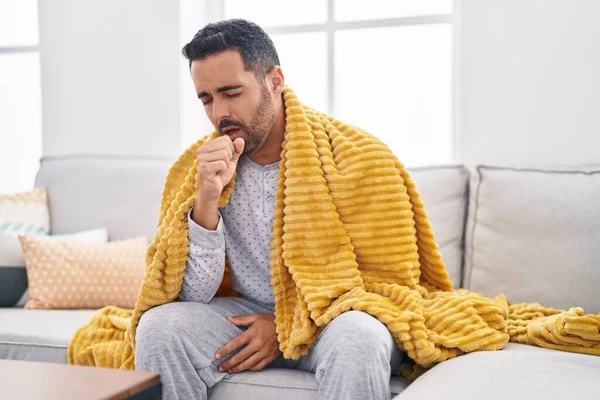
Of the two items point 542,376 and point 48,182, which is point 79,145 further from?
point 542,376

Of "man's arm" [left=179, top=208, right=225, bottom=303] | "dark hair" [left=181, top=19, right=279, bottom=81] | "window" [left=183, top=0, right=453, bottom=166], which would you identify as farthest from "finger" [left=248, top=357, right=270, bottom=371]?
"window" [left=183, top=0, right=453, bottom=166]

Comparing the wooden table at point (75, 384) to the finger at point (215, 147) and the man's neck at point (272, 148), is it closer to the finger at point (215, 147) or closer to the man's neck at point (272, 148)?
the finger at point (215, 147)

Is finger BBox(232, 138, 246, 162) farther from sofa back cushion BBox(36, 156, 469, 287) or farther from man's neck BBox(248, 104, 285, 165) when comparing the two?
sofa back cushion BBox(36, 156, 469, 287)

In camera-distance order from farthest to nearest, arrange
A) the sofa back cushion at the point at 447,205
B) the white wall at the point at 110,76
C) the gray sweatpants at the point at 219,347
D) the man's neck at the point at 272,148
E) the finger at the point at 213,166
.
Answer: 1. the white wall at the point at 110,76
2. the sofa back cushion at the point at 447,205
3. the man's neck at the point at 272,148
4. the finger at the point at 213,166
5. the gray sweatpants at the point at 219,347

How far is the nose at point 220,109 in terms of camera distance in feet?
5.96

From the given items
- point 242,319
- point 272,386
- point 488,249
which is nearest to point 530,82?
point 488,249

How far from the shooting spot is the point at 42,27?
314 cm

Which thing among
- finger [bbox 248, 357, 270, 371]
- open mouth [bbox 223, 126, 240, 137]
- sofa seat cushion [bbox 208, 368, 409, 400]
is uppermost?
open mouth [bbox 223, 126, 240, 137]

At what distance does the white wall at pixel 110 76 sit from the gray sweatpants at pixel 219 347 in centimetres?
137

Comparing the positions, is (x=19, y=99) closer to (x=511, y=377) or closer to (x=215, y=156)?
(x=215, y=156)

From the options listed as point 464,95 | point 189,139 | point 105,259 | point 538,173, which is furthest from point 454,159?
point 105,259

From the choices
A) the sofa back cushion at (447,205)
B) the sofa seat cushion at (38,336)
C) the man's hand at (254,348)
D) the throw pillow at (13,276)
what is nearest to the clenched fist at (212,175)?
the man's hand at (254,348)

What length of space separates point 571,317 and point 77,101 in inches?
88.7

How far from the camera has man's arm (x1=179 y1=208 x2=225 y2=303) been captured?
1.75m
